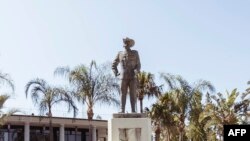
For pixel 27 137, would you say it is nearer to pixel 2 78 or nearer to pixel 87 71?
pixel 87 71

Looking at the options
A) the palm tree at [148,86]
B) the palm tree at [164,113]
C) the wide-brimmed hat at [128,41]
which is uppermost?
the palm tree at [148,86]

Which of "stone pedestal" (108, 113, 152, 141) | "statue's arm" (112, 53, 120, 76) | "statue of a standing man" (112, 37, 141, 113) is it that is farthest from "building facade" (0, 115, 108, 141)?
"stone pedestal" (108, 113, 152, 141)

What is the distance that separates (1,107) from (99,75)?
7277 mm

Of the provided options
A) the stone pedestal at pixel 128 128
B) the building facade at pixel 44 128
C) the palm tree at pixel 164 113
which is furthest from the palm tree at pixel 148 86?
the stone pedestal at pixel 128 128

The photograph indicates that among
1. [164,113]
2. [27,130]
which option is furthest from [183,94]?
[27,130]

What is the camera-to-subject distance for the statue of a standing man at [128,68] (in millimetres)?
14969

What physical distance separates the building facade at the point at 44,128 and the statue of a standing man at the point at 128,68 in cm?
2627

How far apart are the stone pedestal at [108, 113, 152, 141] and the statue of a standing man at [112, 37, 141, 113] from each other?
0.43 metres

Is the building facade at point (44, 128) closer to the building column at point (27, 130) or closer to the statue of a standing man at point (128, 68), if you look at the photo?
the building column at point (27, 130)

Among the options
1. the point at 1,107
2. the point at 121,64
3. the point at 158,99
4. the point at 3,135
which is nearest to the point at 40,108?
the point at 1,107

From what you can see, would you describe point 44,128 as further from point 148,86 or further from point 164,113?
point 164,113

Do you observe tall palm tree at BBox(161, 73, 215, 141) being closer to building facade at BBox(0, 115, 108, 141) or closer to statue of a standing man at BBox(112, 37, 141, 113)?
building facade at BBox(0, 115, 108, 141)

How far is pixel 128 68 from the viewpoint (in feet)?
49.9

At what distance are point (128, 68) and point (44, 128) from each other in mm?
32986
